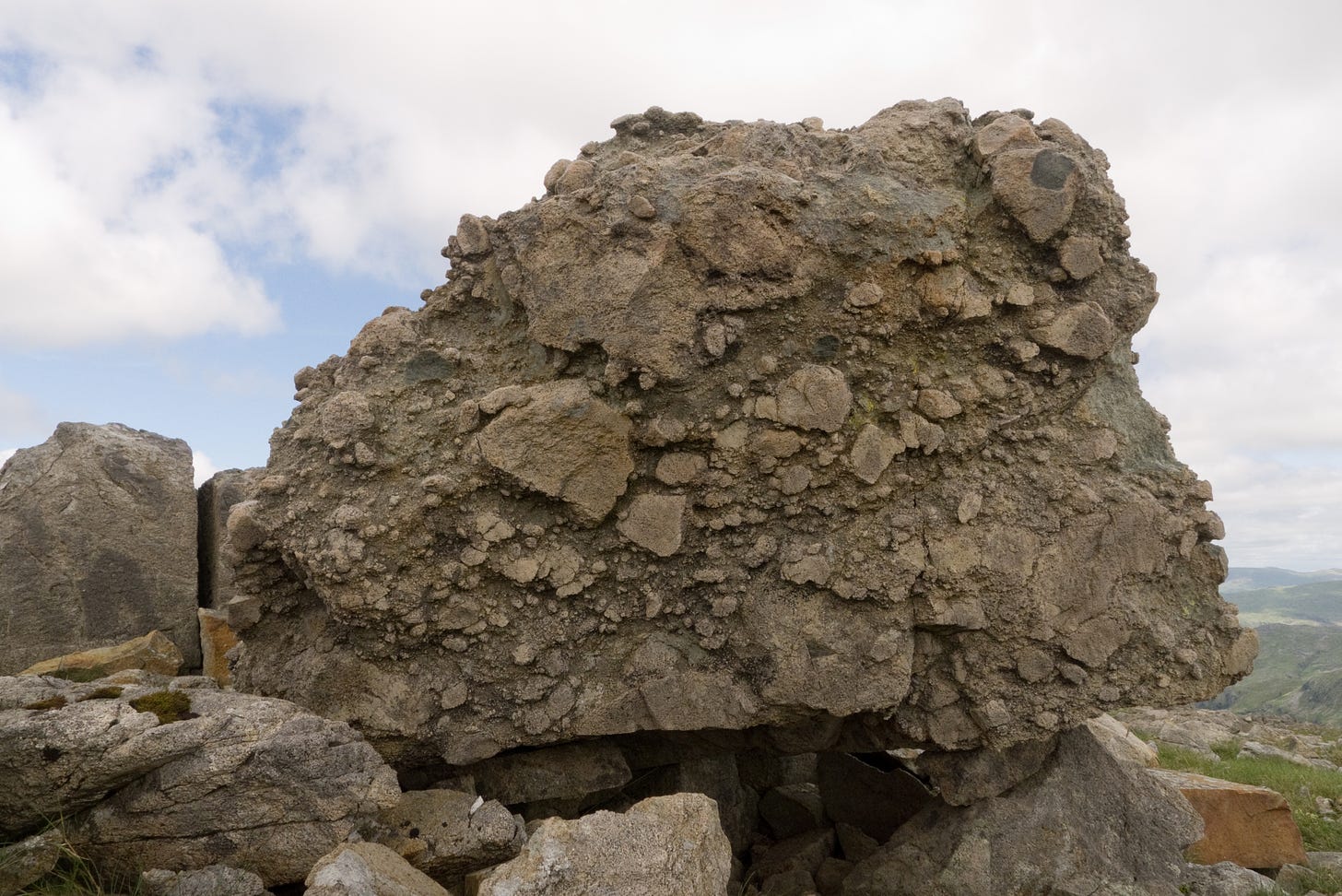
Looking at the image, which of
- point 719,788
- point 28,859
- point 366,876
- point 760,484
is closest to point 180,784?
point 28,859

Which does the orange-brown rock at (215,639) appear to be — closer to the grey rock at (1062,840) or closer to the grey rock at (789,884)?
the grey rock at (789,884)

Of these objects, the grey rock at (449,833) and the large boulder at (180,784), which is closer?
the large boulder at (180,784)

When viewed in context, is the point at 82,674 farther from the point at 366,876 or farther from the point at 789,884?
the point at 789,884

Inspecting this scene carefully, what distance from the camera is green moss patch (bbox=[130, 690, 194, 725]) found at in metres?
3.84

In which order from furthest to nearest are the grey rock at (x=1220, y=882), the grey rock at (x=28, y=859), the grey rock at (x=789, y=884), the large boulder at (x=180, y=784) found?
the grey rock at (x=789, y=884) < the grey rock at (x=1220, y=882) < the large boulder at (x=180, y=784) < the grey rock at (x=28, y=859)

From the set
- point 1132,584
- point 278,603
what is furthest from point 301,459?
point 1132,584

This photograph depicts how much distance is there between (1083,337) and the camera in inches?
179

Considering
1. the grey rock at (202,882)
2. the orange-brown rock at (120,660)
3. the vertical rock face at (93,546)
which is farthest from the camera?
the vertical rock face at (93,546)

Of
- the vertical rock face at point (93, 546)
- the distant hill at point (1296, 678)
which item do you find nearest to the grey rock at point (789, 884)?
the vertical rock face at point (93, 546)

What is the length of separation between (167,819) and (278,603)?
1389mm

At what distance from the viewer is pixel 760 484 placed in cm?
457

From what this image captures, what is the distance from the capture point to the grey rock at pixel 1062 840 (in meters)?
4.69

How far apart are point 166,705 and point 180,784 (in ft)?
1.41

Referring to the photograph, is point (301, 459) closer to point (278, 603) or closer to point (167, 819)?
point (278, 603)
